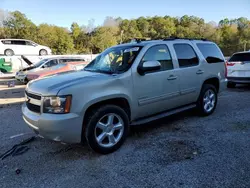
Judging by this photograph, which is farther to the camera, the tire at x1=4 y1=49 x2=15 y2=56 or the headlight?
the tire at x1=4 y1=49 x2=15 y2=56

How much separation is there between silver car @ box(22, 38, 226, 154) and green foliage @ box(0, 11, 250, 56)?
26.6m

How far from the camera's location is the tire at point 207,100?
536cm

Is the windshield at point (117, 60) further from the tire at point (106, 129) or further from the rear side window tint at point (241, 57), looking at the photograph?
the rear side window tint at point (241, 57)

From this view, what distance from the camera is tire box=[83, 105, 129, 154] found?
11.3 feet

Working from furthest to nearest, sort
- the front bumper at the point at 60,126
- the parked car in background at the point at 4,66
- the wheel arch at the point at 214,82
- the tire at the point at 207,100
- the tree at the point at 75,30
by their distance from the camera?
the tree at the point at 75,30, the parked car in background at the point at 4,66, the wheel arch at the point at 214,82, the tire at the point at 207,100, the front bumper at the point at 60,126

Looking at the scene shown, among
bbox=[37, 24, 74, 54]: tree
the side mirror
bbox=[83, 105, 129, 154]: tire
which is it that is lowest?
bbox=[83, 105, 129, 154]: tire

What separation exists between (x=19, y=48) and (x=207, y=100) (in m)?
22.6

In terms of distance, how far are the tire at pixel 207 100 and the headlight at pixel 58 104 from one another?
3.35 meters

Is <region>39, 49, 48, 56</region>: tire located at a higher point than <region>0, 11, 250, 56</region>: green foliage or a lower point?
lower

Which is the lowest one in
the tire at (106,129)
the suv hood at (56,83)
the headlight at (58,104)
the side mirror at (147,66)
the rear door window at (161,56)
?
the tire at (106,129)

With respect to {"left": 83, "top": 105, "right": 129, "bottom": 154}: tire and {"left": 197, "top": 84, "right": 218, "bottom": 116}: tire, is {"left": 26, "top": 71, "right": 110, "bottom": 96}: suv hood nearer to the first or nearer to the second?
{"left": 83, "top": 105, "right": 129, "bottom": 154}: tire

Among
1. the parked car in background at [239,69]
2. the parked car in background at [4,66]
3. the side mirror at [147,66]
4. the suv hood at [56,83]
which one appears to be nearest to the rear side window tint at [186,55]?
the side mirror at [147,66]

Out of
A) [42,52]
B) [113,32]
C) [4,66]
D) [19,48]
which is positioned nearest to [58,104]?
[4,66]

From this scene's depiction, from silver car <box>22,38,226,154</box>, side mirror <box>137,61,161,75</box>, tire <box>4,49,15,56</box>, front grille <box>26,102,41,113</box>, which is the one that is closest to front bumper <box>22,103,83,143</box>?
silver car <box>22,38,226,154</box>
